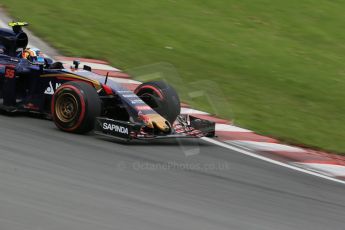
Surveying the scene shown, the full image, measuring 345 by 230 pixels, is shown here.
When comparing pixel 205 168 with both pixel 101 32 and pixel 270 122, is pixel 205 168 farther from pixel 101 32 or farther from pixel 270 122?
pixel 101 32

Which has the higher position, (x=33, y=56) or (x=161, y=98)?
(x=33, y=56)

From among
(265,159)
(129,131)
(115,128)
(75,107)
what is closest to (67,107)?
(75,107)

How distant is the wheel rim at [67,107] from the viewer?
7809mm

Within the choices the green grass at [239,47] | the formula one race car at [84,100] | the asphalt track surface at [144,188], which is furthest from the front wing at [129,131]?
the green grass at [239,47]

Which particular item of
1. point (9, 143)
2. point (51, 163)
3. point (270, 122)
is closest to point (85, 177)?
point (51, 163)

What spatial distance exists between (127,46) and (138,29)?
1372 millimetres

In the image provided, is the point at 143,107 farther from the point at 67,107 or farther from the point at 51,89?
the point at 51,89

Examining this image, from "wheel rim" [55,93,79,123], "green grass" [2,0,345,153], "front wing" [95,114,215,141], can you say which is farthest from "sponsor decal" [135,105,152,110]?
"green grass" [2,0,345,153]

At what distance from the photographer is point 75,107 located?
7793 mm

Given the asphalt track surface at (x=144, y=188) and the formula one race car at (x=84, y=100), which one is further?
the formula one race car at (x=84, y=100)

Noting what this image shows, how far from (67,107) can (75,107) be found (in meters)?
0.17

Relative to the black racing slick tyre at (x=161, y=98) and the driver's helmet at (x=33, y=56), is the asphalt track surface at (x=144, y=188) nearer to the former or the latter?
the black racing slick tyre at (x=161, y=98)

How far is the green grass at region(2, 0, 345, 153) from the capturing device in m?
10.6

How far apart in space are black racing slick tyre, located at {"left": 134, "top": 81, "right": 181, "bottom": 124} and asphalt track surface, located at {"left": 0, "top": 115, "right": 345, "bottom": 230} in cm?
40
